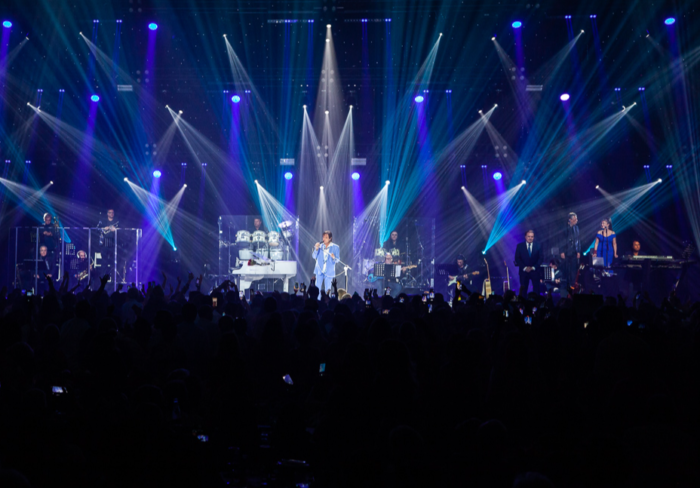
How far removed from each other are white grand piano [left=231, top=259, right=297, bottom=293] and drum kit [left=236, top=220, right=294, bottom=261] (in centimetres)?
26

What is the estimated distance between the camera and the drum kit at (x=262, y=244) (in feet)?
55.4

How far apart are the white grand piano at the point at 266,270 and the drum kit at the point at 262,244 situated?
26 centimetres

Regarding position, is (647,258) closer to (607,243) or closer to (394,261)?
(607,243)

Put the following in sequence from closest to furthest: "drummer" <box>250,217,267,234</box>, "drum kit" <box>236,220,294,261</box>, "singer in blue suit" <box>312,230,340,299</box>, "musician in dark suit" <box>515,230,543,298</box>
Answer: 1. "musician in dark suit" <box>515,230,543,298</box>
2. "singer in blue suit" <box>312,230,340,299</box>
3. "drum kit" <box>236,220,294,261</box>
4. "drummer" <box>250,217,267,234</box>

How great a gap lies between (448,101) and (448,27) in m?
3.06

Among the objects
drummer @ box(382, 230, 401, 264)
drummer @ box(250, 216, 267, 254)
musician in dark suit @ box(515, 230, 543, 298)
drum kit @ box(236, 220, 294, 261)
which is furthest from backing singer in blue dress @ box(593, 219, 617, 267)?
drummer @ box(250, 216, 267, 254)

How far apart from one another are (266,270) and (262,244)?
819 millimetres

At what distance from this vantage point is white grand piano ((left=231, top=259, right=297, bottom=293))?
16609 millimetres

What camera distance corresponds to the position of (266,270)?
16672mm

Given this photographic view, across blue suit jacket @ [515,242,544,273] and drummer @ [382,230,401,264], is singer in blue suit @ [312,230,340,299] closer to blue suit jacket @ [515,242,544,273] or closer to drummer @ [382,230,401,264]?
drummer @ [382,230,401,264]

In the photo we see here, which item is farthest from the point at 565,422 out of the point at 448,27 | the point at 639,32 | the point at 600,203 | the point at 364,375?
the point at 600,203

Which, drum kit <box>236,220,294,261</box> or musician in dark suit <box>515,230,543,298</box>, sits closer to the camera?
musician in dark suit <box>515,230,543,298</box>

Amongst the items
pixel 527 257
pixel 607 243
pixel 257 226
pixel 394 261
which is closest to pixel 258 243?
pixel 257 226

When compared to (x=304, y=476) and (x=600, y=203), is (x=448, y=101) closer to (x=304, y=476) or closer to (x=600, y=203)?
(x=600, y=203)
